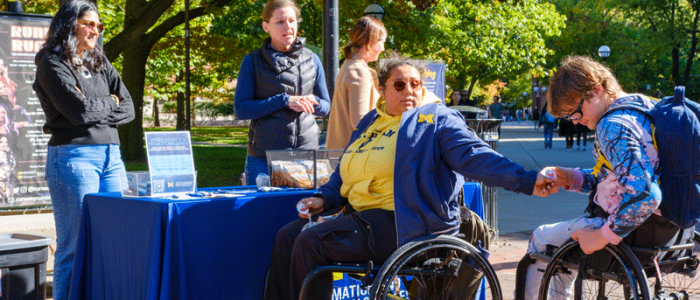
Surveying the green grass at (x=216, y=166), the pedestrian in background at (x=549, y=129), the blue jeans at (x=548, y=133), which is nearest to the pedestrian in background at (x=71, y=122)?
the green grass at (x=216, y=166)

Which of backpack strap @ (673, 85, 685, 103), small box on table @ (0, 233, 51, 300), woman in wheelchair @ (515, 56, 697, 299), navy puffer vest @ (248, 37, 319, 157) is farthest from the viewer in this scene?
navy puffer vest @ (248, 37, 319, 157)

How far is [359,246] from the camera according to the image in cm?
343

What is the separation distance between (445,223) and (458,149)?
0.33 meters

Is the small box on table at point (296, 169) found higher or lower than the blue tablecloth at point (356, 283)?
higher

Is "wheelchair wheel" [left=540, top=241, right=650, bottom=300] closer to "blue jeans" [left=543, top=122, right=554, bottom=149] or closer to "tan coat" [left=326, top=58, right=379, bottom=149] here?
"tan coat" [left=326, top=58, right=379, bottom=149]

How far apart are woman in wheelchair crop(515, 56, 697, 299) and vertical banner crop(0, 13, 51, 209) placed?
226 inches

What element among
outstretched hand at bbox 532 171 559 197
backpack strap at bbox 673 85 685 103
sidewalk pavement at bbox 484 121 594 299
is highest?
backpack strap at bbox 673 85 685 103

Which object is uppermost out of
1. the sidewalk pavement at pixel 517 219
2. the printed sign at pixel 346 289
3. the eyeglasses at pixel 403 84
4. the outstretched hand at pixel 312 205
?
the eyeglasses at pixel 403 84

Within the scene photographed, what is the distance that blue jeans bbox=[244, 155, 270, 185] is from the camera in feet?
15.6

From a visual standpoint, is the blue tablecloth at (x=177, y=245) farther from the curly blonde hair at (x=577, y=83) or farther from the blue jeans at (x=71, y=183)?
the curly blonde hair at (x=577, y=83)

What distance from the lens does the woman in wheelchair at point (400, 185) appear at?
11.0 feet

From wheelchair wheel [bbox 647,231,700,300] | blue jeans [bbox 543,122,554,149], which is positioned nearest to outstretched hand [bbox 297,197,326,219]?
wheelchair wheel [bbox 647,231,700,300]

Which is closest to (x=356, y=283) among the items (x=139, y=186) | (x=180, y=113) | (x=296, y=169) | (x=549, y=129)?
(x=296, y=169)

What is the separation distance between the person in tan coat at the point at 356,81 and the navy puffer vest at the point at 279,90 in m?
0.22
